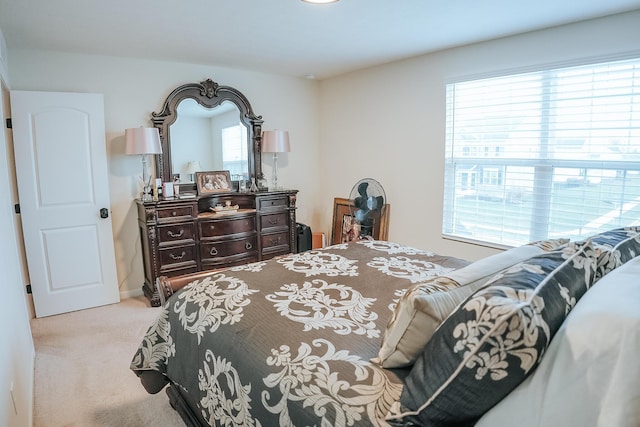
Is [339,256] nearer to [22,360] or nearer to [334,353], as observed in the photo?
[334,353]

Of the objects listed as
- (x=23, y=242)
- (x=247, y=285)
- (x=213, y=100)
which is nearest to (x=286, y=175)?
(x=213, y=100)

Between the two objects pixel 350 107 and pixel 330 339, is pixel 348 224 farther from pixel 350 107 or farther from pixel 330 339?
pixel 330 339

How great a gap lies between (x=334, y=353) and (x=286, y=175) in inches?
150

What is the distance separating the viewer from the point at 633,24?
2607 millimetres

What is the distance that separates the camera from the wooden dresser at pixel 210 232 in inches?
145

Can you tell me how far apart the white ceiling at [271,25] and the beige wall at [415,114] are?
0.45 ft

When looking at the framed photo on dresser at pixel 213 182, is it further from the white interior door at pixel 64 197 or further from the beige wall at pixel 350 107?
the white interior door at pixel 64 197

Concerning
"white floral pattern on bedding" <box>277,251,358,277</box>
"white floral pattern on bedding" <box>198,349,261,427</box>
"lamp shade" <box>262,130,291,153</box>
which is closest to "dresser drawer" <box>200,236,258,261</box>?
"lamp shade" <box>262,130,291,153</box>

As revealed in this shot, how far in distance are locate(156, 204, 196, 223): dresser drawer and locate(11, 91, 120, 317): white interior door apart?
0.52 m

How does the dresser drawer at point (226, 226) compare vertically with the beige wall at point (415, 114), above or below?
below

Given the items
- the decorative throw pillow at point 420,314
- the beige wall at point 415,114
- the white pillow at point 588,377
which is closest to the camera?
the white pillow at point 588,377

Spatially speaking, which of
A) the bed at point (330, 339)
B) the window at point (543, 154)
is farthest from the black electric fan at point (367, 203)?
the bed at point (330, 339)

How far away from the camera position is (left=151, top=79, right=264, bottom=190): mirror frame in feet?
13.0

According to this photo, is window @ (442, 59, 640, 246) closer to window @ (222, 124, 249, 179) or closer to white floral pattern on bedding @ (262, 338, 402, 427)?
window @ (222, 124, 249, 179)
